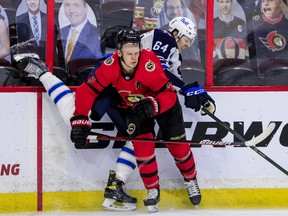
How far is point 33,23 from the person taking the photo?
4539 millimetres

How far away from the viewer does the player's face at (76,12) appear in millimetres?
4590

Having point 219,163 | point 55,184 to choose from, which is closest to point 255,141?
point 219,163

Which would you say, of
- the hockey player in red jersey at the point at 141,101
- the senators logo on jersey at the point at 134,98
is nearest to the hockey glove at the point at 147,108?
the hockey player in red jersey at the point at 141,101

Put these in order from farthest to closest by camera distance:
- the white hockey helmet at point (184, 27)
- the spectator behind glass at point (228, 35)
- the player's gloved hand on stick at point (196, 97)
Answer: the spectator behind glass at point (228, 35), the white hockey helmet at point (184, 27), the player's gloved hand on stick at point (196, 97)

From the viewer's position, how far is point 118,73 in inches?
167

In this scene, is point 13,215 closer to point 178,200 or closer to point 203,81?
point 178,200

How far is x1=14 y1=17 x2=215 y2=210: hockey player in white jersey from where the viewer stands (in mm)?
4395

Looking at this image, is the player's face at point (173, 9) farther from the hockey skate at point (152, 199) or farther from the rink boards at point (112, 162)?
the hockey skate at point (152, 199)

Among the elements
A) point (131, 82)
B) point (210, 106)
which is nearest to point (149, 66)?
point (131, 82)

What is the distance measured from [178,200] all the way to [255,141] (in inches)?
27.1

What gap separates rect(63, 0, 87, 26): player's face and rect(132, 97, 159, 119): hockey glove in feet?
2.42

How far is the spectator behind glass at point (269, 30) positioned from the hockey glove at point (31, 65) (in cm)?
133

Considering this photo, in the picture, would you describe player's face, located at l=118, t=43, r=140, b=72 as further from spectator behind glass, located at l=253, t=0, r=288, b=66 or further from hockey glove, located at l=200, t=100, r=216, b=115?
spectator behind glass, located at l=253, t=0, r=288, b=66

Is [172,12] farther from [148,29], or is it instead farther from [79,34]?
[79,34]
